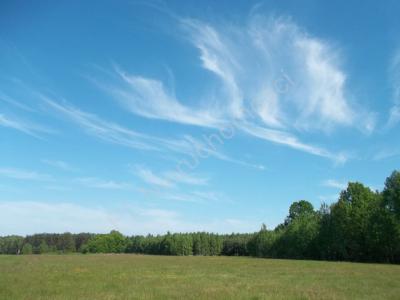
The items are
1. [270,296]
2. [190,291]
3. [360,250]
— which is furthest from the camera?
[360,250]

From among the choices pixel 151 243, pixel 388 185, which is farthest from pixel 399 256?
pixel 151 243

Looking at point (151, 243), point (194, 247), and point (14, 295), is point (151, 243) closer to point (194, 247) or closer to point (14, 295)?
point (194, 247)

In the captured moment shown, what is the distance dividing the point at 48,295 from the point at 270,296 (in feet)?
34.9

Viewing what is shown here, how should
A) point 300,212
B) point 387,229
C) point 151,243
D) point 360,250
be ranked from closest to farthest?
point 387,229 → point 360,250 → point 300,212 → point 151,243

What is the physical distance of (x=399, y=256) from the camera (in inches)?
2601

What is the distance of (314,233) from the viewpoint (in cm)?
8619

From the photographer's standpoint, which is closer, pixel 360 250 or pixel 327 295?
pixel 327 295

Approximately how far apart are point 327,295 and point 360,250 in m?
57.0

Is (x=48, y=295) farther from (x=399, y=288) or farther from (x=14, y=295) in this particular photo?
(x=399, y=288)

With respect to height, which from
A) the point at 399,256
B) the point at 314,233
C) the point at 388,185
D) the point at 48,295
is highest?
the point at 388,185

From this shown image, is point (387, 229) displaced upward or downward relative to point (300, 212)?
downward

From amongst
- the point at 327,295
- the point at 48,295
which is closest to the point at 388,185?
the point at 327,295

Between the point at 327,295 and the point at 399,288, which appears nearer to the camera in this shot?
the point at 327,295

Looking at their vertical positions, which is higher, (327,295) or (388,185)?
(388,185)
